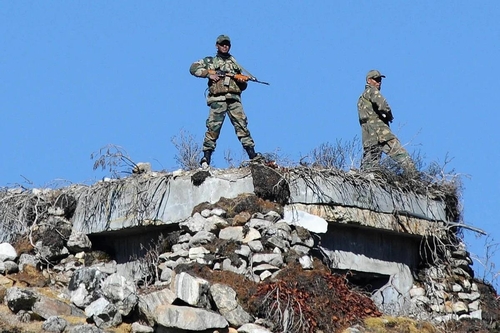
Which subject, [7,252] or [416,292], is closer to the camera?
[7,252]

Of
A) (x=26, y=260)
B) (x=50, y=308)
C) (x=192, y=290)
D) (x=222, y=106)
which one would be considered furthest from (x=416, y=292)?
(x=50, y=308)

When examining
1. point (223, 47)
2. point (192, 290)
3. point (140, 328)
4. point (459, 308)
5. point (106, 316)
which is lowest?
point (140, 328)

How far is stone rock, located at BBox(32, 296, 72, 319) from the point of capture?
570 inches

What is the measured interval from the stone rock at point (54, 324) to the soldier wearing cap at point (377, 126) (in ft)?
17.6

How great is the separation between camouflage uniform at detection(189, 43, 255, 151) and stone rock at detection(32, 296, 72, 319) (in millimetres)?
3684

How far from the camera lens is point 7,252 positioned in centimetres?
1706

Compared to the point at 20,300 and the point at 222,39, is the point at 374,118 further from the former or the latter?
the point at 20,300

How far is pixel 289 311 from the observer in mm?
15031

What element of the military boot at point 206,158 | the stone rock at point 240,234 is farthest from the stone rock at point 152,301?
the military boot at point 206,158

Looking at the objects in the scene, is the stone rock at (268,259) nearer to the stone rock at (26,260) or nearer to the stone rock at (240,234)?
the stone rock at (240,234)

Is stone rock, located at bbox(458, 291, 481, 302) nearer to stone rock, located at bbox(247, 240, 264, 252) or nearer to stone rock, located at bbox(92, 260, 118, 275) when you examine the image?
stone rock, located at bbox(247, 240, 264, 252)

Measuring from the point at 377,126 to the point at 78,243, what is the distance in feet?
13.8

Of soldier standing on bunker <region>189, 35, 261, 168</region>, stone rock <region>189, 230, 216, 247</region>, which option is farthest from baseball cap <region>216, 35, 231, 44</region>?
stone rock <region>189, 230, 216, 247</region>

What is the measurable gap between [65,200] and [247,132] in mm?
2484
